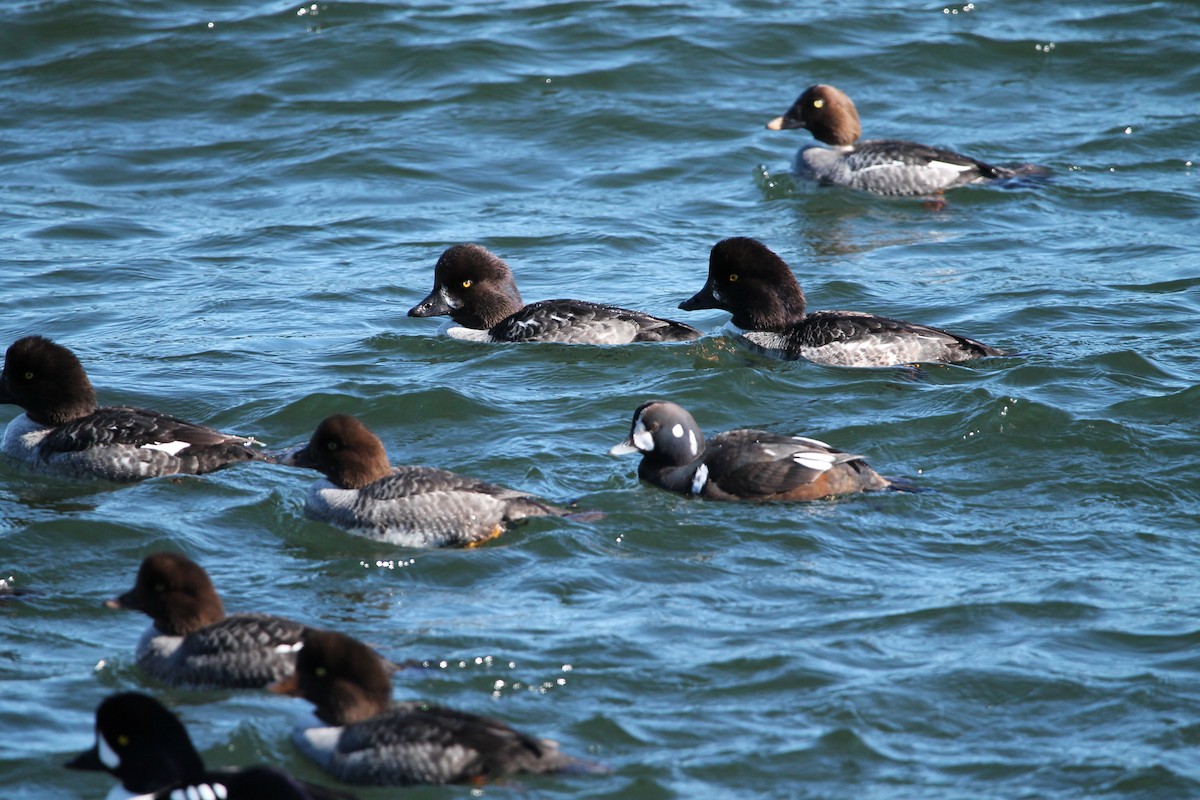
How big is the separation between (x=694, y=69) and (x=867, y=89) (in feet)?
7.46

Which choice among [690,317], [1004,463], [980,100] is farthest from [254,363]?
[980,100]

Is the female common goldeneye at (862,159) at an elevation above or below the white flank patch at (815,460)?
above

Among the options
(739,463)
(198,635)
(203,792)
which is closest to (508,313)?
(739,463)

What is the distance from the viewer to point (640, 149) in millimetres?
18922

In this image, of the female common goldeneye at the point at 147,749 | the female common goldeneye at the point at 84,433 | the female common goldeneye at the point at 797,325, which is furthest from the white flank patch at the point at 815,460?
the female common goldeneye at the point at 147,749

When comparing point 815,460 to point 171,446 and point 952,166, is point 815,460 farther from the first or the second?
point 952,166

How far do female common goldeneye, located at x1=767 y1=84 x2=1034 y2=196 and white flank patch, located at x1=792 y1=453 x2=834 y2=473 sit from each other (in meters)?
7.90

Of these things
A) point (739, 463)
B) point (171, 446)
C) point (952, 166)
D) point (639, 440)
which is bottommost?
point (739, 463)

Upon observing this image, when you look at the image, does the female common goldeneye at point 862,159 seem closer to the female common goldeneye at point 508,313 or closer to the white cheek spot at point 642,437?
the female common goldeneye at point 508,313

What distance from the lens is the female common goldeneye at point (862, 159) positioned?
16675 millimetres

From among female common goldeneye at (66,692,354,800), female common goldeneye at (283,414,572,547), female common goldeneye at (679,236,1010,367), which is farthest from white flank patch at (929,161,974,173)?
female common goldeneye at (66,692,354,800)

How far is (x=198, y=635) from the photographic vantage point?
7.45 meters

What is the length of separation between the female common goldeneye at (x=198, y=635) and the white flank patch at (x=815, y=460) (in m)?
3.41

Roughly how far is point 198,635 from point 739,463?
3.56m
